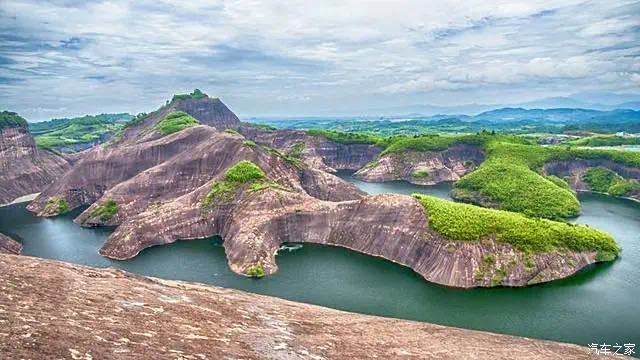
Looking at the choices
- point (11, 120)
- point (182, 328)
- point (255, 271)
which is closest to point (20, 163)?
point (11, 120)

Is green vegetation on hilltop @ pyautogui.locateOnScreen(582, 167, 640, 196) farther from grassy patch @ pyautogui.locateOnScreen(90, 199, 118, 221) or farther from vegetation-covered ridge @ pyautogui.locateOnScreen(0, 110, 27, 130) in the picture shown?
vegetation-covered ridge @ pyautogui.locateOnScreen(0, 110, 27, 130)

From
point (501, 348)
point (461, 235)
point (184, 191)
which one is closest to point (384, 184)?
point (184, 191)

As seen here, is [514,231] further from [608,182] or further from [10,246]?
[608,182]

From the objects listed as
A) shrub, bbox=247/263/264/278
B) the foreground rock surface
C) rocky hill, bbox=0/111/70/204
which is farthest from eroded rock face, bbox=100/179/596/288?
rocky hill, bbox=0/111/70/204

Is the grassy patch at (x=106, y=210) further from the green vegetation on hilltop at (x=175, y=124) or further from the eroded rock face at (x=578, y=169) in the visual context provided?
the eroded rock face at (x=578, y=169)

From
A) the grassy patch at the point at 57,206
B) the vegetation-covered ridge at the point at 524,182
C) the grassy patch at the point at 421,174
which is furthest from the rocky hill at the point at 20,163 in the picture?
the vegetation-covered ridge at the point at 524,182

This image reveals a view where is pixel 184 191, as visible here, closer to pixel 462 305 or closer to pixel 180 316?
pixel 462 305
